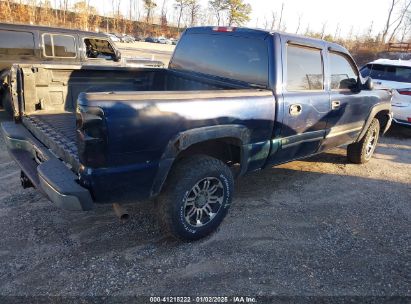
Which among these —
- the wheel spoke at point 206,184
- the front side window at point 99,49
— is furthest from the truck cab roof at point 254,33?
the front side window at point 99,49

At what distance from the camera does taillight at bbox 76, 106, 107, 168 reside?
230 cm

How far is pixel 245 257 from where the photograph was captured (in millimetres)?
3096

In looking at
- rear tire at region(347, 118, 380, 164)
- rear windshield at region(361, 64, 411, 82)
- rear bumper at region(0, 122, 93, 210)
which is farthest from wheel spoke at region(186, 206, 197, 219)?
rear windshield at region(361, 64, 411, 82)

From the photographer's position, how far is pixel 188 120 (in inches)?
109

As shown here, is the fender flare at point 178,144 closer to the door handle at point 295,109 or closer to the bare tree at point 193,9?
the door handle at point 295,109

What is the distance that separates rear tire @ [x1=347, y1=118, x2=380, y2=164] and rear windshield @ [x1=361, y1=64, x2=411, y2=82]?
2681mm

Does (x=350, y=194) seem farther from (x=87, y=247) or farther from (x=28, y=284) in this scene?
(x=28, y=284)

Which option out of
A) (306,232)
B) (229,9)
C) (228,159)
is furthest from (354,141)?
(229,9)

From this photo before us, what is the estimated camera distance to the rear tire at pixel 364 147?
5562 millimetres

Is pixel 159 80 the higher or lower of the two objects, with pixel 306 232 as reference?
higher

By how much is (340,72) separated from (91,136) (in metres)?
3.43

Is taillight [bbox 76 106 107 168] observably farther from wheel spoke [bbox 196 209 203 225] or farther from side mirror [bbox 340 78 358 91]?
side mirror [bbox 340 78 358 91]

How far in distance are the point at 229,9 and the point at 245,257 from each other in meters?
84.2

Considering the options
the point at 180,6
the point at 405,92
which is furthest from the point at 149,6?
the point at 405,92
